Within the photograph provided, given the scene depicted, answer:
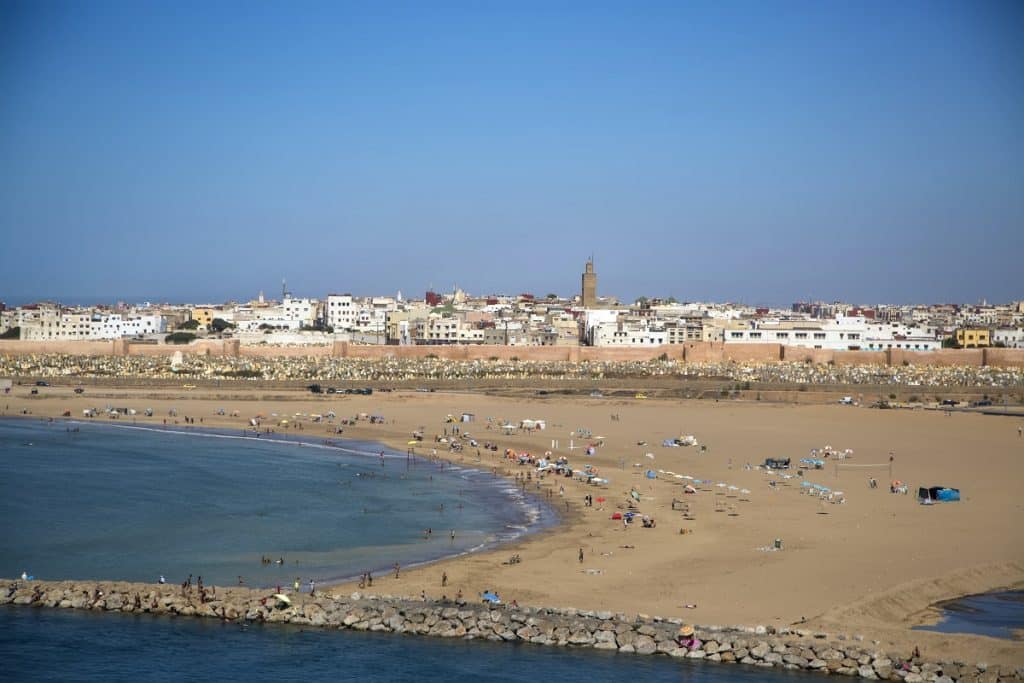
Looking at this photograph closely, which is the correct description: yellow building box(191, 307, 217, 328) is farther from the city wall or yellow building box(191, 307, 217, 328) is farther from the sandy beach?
the sandy beach

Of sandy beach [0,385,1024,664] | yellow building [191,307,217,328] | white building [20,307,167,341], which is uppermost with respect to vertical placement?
yellow building [191,307,217,328]

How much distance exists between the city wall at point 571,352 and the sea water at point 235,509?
29.7m

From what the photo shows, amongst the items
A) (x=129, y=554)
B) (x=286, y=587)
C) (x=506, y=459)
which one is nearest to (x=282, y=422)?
(x=506, y=459)

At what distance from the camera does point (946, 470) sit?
26.1 metres

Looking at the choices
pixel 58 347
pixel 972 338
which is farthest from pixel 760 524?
pixel 972 338

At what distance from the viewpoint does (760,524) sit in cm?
2027

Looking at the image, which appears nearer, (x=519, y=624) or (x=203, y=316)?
(x=519, y=624)

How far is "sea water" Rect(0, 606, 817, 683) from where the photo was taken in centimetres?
1316

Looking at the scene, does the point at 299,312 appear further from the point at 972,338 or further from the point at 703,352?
the point at 972,338

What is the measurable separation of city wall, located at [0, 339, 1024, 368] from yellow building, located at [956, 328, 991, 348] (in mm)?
8290

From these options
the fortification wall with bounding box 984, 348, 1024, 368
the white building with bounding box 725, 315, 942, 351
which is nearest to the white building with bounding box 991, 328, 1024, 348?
the white building with bounding box 725, 315, 942, 351

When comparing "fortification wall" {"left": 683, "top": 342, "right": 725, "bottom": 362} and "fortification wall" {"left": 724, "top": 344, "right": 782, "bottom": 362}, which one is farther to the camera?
"fortification wall" {"left": 724, "top": 344, "right": 782, "bottom": 362}

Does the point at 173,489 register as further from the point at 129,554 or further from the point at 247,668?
the point at 247,668

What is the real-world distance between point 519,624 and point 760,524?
737cm
